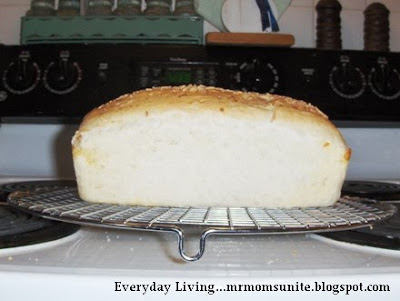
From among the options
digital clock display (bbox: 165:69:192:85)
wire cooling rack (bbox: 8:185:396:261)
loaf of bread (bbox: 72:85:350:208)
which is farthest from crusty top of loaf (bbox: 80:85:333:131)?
digital clock display (bbox: 165:69:192:85)

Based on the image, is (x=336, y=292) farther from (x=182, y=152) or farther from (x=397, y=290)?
(x=182, y=152)

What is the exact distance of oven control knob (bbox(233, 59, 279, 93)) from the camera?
1.16 metres

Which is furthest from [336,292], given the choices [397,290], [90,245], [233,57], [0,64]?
[0,64]

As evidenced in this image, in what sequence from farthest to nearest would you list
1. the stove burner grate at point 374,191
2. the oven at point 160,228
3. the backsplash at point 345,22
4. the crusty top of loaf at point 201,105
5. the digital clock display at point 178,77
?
the backsplash at point 345,22 → the digital clock display at point 178,77 → the stove burner grate at point 374,191 → the crusty top of loaf at point 201,105 → the oven at point 160,228

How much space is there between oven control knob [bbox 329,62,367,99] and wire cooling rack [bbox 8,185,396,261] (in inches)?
21.8

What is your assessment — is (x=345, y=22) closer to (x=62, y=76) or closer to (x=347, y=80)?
(x=347, y=80)

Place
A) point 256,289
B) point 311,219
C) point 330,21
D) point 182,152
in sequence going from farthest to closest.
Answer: point 330,21 < point 182,152 < point 311,219 < point 256,289

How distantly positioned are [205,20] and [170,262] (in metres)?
1.03

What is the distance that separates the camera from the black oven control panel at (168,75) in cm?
116

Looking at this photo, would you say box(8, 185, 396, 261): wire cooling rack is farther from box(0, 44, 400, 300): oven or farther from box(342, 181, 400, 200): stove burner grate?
box(342, 181, 400, 200): stove burner grate

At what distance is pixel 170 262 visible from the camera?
→ 475 mm

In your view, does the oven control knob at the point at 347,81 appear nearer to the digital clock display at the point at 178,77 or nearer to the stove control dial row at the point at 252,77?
the stove control dial row at the point at 252,77

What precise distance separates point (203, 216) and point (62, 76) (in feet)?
2.51

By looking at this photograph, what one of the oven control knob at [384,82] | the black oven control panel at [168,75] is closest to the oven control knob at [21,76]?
the black oven control panel at [168,75]
